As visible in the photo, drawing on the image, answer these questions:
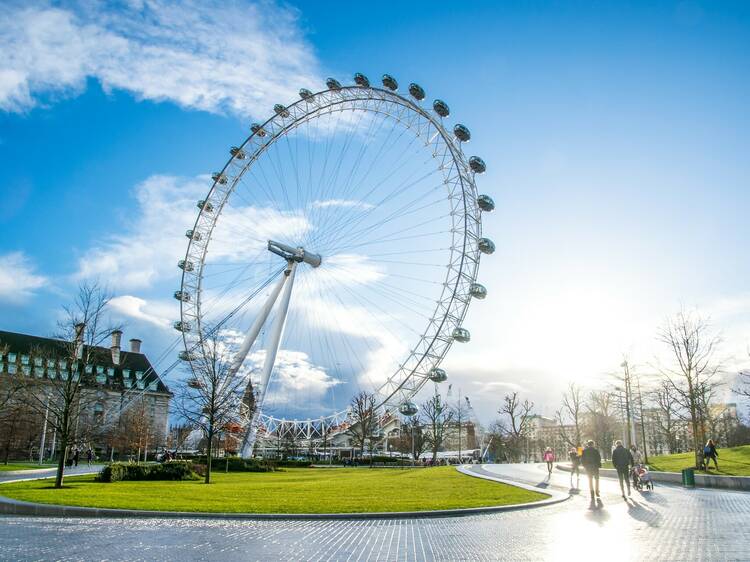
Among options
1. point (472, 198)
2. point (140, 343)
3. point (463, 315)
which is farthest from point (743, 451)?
point (140, 343)

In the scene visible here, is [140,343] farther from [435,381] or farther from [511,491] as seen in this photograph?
[511,491]

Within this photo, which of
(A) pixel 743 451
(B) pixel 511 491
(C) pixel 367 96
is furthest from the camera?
(C) pixel 367 96

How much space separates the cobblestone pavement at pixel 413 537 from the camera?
1027 cm

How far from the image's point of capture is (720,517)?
15.1 metres

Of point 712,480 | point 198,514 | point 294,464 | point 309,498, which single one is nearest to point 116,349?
point 294,464

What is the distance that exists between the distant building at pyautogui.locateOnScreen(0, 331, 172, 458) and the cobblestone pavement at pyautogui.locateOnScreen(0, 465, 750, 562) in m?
56.5

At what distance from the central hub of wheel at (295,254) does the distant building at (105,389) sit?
2648cm

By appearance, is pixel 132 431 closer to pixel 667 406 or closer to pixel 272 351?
pixel 272 351

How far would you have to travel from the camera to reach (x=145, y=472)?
32.8 m

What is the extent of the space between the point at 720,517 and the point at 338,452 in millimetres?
99785

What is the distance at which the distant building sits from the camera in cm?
7088

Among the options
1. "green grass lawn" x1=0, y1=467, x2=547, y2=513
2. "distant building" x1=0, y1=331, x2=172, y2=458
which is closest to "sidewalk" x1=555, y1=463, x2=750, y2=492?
"green grass lawn" x1=0, y1=467, x2=547, y2=513

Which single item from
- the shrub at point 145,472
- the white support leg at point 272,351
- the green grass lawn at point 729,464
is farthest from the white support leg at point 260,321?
the green grass lawn at point 729,464

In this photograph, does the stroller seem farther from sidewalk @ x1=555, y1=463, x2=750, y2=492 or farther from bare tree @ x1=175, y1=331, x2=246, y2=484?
bare tree @ x1=175, y1=331, x2=246, y2=484
